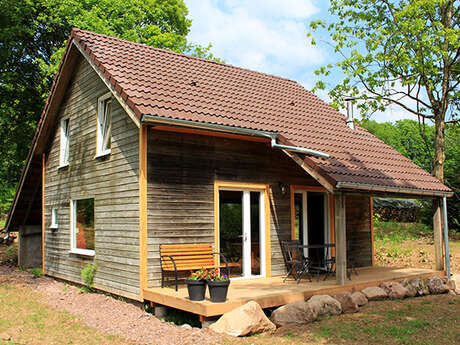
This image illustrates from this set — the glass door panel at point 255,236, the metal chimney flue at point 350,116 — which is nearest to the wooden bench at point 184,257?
the glass door panel at point 255,236

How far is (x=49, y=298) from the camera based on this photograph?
10688 millimetres

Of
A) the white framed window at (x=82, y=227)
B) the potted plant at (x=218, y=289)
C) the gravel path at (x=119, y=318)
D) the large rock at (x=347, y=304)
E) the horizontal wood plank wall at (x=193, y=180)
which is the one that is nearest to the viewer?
the gravel path at (x=119, y=318)

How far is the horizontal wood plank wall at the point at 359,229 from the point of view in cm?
1277

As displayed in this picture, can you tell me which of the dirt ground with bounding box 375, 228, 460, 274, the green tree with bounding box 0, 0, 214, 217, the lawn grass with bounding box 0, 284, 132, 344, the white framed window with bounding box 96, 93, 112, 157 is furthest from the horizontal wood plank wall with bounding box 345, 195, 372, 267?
the green tree with bounding box 0, 0, 214, 217

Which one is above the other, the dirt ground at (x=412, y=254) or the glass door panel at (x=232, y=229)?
the glass door panel at (x=232, y=229)

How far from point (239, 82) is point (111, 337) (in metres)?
7.83

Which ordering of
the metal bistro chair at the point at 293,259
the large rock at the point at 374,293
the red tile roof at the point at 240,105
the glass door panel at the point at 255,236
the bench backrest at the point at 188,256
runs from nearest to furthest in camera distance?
1. the bench backrest at the point at 188,256
2. the large rock at the point at 374,293
3. the red tile roof at the point at 240,105
4. the metal bistro chair at the point at 293,259
5. the glass door panel at the point at 255,236

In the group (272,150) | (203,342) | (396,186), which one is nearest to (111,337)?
(203,342)

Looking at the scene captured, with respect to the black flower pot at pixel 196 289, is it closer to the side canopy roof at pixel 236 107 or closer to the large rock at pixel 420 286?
the side canopy roof at pixel 236 107

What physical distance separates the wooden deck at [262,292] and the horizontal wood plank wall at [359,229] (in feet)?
6.62

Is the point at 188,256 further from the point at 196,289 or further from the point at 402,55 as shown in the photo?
the point at 402,55

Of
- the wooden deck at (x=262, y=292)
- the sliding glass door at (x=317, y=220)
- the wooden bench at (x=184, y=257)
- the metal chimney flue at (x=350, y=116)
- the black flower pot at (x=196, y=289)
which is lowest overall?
the wooden deck at (x=262, y=292)

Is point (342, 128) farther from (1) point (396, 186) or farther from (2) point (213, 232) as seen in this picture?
(2) point (213, 232)

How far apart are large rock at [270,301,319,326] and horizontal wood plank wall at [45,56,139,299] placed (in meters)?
2.95
